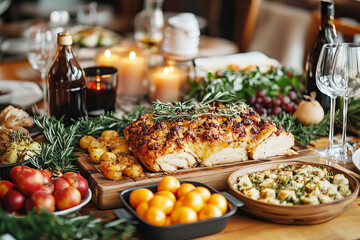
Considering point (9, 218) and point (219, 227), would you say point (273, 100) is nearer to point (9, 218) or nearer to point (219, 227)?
point (219, 227)

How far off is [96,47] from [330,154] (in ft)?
6.41

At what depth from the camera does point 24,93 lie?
Answer: 2.27 m

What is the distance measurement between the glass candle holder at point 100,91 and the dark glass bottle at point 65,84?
0.49 feet

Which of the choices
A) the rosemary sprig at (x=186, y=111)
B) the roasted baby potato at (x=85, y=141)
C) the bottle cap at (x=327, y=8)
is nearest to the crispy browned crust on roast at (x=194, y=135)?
the rosemary sprig at (x=186, y=111)

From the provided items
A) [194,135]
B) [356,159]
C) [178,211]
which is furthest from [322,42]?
[178,211]

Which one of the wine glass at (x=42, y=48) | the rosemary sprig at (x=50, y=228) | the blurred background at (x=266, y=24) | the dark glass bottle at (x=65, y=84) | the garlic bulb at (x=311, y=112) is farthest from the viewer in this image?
the blurred background at (x=266, y=24)

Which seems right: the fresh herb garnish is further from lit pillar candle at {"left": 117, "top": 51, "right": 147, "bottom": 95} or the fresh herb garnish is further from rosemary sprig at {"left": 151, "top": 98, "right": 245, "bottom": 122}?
rosemary sprig at {"left": 151, "top": 98, "right": 245, "bottom": 122}

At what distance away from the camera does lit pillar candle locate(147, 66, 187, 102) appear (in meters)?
2.20

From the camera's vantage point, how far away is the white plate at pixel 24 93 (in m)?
2.18

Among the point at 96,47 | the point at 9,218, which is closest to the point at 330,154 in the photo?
the point at 9,218

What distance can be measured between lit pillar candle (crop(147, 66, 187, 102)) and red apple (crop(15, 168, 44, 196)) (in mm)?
1137

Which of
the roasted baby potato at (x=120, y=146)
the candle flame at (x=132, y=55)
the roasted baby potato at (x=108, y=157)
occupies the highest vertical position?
the candle flame at (x=132, y=55)

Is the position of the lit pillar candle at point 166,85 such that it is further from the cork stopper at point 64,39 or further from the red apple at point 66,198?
the red apple at point 66,198

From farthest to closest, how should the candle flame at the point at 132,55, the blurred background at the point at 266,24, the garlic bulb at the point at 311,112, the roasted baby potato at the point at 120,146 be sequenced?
the blurred background at the point at 266,24
the candle flame at the point at 132,55
the garlic bulb at the point at 311,112
the roasted baby potato at the point at 120,146
